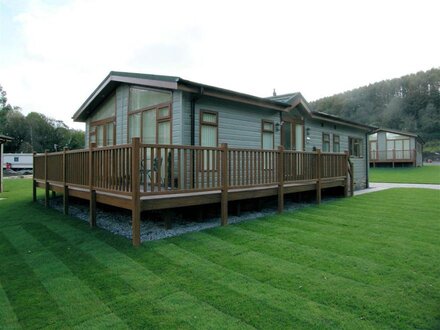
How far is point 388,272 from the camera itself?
3797mm

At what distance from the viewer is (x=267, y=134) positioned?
391 inches

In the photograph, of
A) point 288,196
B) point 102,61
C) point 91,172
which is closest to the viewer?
point 91,172

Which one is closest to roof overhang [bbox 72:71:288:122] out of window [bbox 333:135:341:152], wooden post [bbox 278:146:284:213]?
wooden post [bbox 278:146:284:213]

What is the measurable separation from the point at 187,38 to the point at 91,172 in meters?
8.17

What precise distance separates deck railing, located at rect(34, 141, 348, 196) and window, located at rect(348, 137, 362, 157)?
5.51 m

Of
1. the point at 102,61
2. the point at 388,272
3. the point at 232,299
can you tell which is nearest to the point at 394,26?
the point at 388,272

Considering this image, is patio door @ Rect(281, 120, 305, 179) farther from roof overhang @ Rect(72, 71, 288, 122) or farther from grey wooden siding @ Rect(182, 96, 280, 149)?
grey wooden siding @ Rect(182, 96, 280, 149)

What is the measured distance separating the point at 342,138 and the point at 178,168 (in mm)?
11257

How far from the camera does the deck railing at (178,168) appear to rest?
5.12m

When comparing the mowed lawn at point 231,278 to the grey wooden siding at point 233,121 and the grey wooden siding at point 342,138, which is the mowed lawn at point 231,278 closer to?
the grey wooden siding at point 233,121

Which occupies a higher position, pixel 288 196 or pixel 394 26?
pixel 394 26

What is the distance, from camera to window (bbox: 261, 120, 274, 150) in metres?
9.70

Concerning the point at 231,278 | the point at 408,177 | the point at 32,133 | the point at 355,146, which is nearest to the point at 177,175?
the point at 231,278

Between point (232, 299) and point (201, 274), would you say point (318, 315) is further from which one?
point (201, 274)
